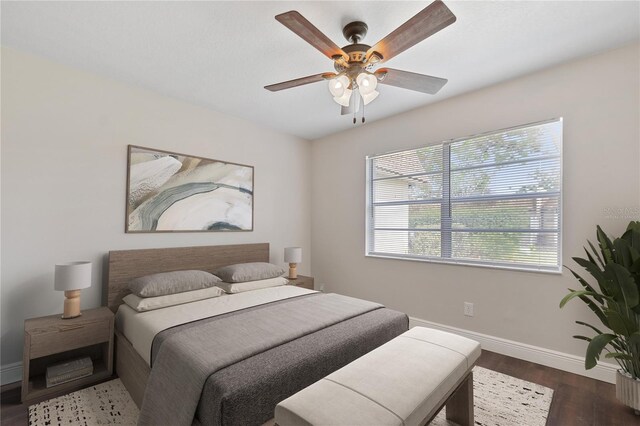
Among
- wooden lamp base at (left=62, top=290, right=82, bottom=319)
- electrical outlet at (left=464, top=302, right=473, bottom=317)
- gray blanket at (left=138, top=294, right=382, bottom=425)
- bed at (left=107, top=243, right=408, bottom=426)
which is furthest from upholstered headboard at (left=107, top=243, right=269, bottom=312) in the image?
electrical outlet at (left=464, top=302, right=473, bottom=317)

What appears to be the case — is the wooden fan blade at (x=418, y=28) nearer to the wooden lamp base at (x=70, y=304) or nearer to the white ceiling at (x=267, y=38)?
the white ceiling at (x=267, y=38)

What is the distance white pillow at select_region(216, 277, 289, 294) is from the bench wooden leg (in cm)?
207

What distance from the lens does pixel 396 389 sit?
130 centimetres

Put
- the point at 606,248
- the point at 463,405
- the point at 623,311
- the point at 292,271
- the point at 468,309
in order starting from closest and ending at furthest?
1. the point at 463,405
2. the point at 623,311
3. the point at 606,248
4. the point at 468,309
5. the point at 292,271

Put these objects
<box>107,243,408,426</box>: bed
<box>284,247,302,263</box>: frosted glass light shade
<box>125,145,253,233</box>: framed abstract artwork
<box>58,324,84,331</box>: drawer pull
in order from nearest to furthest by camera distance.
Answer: <box>107,243,408,426</box>: bed, <box>58,324,84,331</box>: drawer pull, <box>125,145,253,233</box>: framed abstract artwork, <box>284,247,302,263</box>: frosted glass light shade

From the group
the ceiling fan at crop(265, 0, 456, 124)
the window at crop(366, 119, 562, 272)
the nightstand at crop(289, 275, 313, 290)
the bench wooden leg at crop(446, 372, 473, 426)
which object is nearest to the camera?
the ceiling fan at crop(265, 0, 456, 124)

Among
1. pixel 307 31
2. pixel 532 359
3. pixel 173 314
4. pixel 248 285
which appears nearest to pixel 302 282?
pixel 248 285

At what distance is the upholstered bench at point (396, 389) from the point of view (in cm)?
114

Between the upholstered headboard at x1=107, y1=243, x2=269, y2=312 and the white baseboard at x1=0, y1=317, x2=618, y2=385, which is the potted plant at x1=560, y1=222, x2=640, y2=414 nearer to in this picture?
the white baseboard at x1=0, y1=317, x2=618, y2=385

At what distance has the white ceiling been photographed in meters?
1.87

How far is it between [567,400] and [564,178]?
177cm

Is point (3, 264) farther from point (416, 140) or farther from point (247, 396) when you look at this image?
point (416, 140)

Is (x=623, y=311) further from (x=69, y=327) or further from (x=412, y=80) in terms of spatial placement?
(x=69, y=327)

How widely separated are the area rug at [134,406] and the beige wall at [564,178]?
669mm
